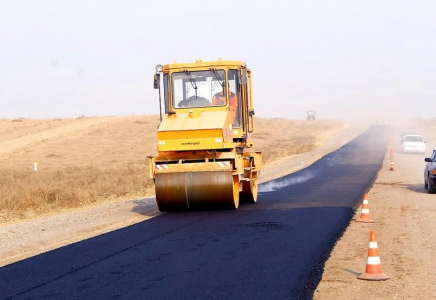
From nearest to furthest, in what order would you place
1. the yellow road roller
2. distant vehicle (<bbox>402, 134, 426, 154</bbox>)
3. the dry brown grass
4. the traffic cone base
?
the traffic cone base, the yellow road roller, the dry brown grass, distant vehicle (<bbox>402, 134, 426, 154</bbox>)

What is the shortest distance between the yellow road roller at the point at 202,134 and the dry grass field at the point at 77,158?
522 centimetres

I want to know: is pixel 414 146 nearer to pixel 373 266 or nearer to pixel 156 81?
pixel 156 81

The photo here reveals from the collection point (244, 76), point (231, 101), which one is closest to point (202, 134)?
point (231, 101)

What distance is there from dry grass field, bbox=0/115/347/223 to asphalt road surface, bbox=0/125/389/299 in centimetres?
644

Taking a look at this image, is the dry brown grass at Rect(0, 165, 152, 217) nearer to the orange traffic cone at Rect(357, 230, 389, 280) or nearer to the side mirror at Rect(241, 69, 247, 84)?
the side mirror at Rect(241, 69, 247, 84)

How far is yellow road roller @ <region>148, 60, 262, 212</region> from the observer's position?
17422 millimetres

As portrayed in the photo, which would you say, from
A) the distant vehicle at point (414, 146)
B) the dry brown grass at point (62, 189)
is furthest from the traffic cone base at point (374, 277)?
the distant vehicle at point (414, 146)

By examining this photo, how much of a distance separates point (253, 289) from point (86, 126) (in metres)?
70.2

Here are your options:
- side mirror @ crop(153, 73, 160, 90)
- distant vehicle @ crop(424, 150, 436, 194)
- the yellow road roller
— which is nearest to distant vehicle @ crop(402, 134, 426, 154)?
distant vehicle @ crop(424, 150, 436, 194)

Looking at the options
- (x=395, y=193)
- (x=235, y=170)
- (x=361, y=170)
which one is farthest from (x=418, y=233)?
(x=361, y=170)

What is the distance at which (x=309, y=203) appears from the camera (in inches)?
758

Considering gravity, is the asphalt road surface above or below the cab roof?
below

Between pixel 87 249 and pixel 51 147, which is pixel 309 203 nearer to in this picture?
pixel 87 249

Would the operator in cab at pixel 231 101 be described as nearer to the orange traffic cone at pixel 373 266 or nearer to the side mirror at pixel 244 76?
the side mirror at pixel 244 76
